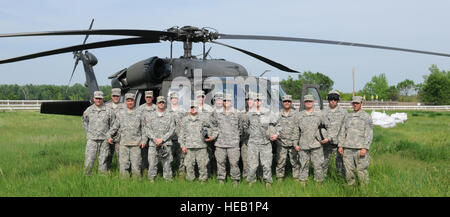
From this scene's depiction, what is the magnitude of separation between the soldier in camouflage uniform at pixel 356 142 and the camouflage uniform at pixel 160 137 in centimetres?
261

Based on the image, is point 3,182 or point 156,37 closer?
point 3,182

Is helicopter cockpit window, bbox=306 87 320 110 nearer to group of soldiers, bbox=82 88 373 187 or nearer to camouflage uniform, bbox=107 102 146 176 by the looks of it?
group of soldiers, bbox=82 88 373 187

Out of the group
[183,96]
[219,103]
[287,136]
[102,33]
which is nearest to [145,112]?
[183,96]

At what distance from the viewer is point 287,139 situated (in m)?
6.06

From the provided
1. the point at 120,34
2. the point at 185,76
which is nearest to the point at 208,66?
the point at 185,76

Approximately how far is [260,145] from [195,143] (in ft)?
3.23

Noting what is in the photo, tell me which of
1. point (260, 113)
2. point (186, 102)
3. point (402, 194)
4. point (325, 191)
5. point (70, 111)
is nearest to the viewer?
point (402, 194)

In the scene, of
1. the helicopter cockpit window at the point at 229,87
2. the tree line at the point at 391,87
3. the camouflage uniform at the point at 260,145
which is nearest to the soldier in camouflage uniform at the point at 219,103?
the helicopter cockpit window at the point at 229,87

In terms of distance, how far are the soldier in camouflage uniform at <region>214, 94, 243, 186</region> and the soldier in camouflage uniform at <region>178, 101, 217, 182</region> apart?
0.54 feet

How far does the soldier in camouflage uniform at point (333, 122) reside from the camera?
591cm

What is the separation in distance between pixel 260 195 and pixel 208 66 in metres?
3.37

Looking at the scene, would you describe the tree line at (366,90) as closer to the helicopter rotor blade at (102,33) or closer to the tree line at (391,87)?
the tree line at (391,87)
